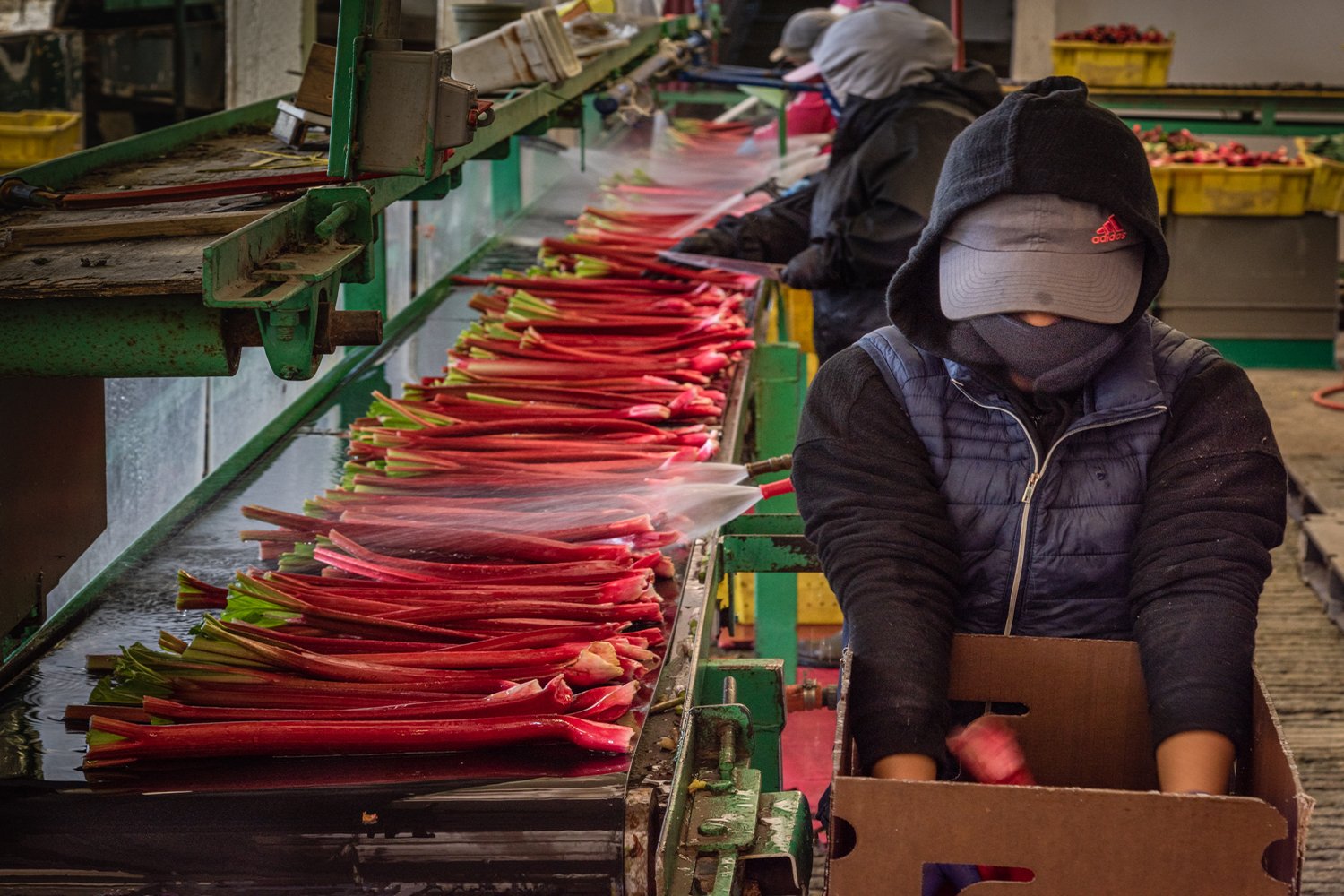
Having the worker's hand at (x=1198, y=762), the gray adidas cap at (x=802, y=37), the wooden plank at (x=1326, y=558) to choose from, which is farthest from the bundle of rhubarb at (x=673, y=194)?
the worker's hand at (x=1198, y=762)

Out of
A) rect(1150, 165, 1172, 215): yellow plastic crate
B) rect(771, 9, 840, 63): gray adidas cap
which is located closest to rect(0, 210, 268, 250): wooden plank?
Result: rect(771, 9, 840, 63): gray adidas cap

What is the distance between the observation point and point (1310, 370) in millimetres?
9062

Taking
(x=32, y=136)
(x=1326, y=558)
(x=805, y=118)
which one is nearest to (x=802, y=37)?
(x=805, y=118)

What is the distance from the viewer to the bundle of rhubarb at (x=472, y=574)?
207 centimetres

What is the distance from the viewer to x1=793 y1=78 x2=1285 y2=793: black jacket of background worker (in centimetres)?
180

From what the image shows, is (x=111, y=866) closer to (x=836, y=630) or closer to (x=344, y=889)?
(x=344, y=889)

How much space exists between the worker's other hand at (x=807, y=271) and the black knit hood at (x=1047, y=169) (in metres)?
2.94

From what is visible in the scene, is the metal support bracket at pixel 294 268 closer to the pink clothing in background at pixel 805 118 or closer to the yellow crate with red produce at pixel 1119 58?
the pink clothing in background at pixel 805 118

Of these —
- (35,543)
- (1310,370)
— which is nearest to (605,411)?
(35,543)

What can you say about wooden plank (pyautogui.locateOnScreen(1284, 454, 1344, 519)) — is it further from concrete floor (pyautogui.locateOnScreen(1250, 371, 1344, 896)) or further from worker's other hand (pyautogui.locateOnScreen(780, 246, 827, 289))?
worker's other hand (pyautogui.locateOnScreen(780, 246, 827, 289))

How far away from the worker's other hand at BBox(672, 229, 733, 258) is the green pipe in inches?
147

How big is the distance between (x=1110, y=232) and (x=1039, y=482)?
0.36 m

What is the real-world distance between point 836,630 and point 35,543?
11.9ft

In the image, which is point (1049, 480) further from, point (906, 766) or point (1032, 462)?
point (906, 766)
